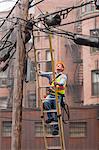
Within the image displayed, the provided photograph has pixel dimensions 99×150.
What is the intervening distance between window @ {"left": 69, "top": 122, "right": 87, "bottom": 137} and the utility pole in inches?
930

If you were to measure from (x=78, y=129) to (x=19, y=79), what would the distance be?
2393 centimetres

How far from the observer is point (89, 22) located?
1412 inches

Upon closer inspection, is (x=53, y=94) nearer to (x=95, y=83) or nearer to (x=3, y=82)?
(x=95, y=83)

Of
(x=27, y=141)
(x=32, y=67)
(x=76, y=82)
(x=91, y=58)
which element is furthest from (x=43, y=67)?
(x=32, y=67)

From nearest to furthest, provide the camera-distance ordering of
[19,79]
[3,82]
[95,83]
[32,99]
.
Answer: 1. [19,79]
2. [95,83]
3. [32,99]
4. [3,82]

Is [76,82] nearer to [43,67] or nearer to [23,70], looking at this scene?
[43,67]

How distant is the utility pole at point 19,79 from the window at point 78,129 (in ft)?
77.5

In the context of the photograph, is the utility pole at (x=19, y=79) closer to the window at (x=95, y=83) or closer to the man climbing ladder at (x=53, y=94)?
the man climbing ladder at (x=53, y=94)

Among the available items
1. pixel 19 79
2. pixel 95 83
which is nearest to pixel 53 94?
pixel 19 79

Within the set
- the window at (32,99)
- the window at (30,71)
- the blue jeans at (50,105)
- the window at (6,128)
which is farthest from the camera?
the window at (32,99)

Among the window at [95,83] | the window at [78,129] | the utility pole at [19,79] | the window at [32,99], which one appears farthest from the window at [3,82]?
the utility pole at [19,79]

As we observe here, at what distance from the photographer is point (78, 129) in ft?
111

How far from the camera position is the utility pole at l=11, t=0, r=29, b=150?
10250 millimetres

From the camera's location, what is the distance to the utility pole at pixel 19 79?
33.6 ft
